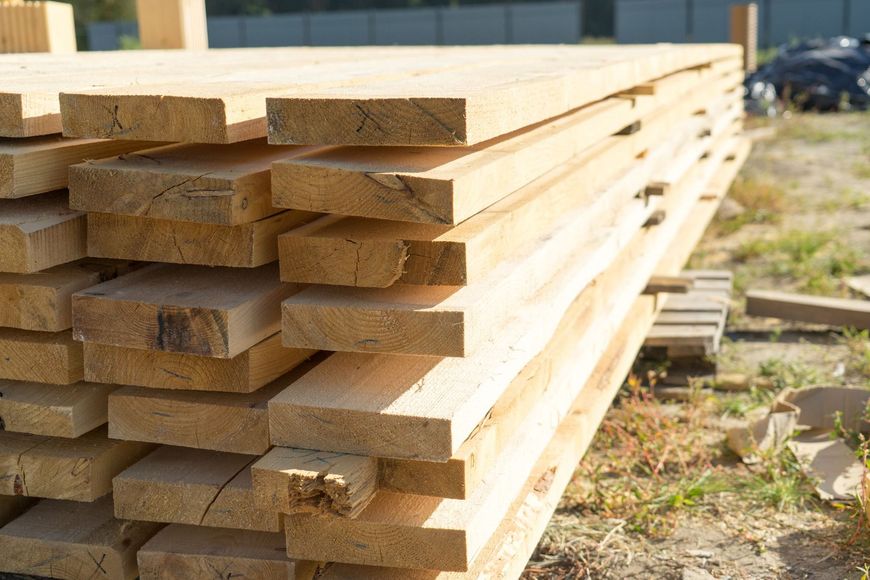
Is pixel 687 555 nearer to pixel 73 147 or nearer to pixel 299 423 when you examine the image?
pixel 299 423

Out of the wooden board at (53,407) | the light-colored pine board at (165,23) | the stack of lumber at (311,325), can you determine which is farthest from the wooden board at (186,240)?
the light-colored pine board at (165,23)

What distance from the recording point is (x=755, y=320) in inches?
234

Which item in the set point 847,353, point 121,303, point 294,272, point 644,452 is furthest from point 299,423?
point 847,353

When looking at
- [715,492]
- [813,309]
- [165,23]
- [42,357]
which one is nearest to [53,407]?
[42,357]

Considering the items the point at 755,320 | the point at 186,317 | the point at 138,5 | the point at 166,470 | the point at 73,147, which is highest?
the point at 138,5

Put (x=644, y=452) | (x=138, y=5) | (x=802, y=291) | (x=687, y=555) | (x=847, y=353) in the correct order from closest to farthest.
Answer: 1. (x=687, y=555)
2. (x=644, y=452)
3. (x=847, y=353)
4. (x=138, y=5)
5. (x=802, y=291)

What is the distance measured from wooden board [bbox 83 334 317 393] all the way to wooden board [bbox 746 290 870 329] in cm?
398

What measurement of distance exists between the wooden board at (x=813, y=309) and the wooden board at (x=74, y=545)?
3985 millimetres

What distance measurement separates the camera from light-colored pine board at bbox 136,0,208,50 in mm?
5715

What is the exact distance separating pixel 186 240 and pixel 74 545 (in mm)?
834

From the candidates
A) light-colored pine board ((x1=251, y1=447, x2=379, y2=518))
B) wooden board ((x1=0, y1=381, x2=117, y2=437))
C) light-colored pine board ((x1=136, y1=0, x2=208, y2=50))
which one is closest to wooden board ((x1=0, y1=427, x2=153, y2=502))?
wooden board ((x1=0, y1=381, x2=117, y2=437))

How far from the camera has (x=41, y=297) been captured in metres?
2.27

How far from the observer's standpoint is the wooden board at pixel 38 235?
218 cm

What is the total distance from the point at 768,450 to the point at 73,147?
8.94 feet
